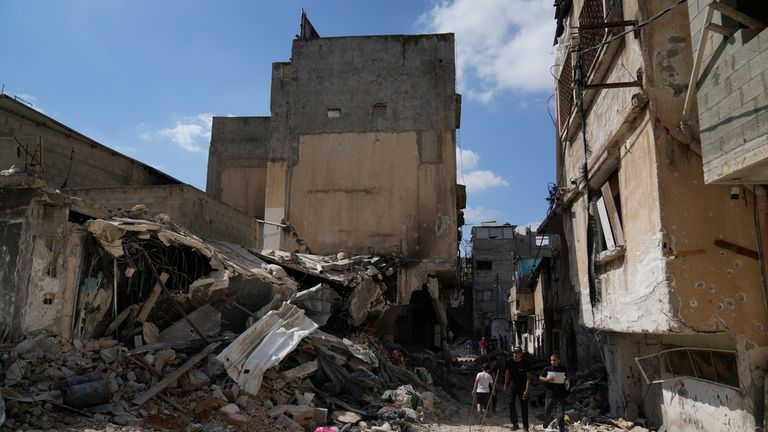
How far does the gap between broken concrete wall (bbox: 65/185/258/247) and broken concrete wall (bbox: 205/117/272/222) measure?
19.9 feet

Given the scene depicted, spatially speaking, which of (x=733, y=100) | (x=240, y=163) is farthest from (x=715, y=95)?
(x=240, y=163)

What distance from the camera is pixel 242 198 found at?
20812 mm

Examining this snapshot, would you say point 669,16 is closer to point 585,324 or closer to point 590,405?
point 585,324

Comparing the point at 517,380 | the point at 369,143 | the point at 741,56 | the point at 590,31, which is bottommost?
the point at 517,380

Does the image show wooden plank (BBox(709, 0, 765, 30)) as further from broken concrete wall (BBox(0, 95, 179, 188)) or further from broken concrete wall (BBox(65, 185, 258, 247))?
broken concrete wall (BBox(0, 95, 179, 188))

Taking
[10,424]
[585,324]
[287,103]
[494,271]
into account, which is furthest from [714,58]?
[494,271]

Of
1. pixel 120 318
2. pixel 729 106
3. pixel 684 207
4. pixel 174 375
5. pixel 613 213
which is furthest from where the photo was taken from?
→ pixel 613 213

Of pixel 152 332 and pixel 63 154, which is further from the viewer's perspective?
pixel 63 154

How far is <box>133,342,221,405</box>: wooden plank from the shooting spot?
6.90 metres

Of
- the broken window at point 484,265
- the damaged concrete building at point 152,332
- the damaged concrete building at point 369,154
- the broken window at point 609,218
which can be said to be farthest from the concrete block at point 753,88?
the broken window at point 484,265

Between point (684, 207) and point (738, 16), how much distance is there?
2354 millimetres

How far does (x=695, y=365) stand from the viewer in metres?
7.89

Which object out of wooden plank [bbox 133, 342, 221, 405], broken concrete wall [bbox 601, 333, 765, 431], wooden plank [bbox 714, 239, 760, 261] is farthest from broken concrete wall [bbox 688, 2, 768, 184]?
wooden plank [bbox 133, 342, 221, 405]

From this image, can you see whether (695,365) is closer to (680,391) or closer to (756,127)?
(680,391)
